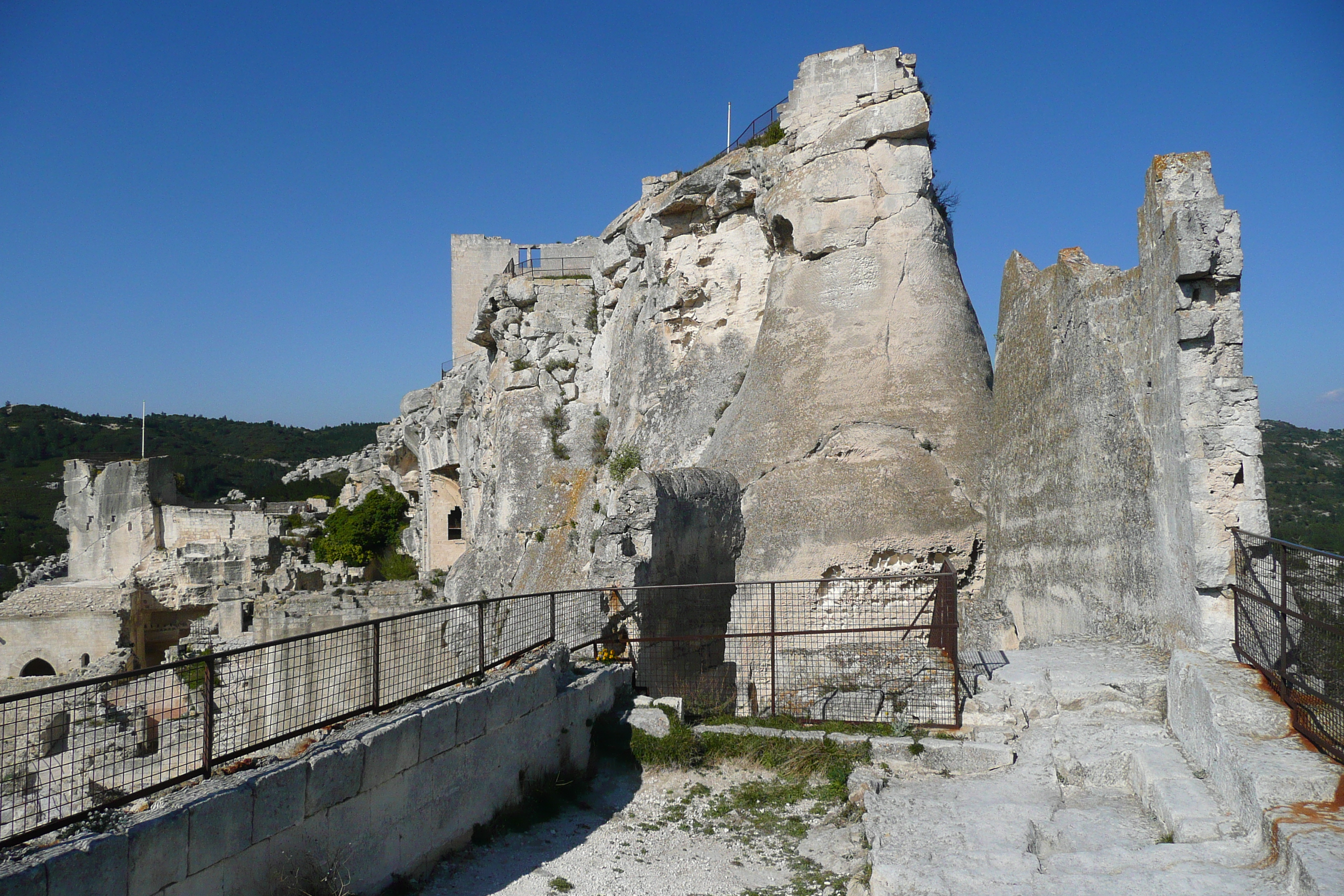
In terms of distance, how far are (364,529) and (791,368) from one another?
953 inches

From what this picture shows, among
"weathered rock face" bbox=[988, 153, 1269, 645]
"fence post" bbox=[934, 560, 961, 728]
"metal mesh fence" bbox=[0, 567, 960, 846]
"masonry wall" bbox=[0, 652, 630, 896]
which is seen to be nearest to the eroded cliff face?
"metal mesh fence" bbox=[0, 567, 960, 846]

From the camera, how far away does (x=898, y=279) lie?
1347cm

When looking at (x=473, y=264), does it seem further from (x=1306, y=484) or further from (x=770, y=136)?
(x=1306, y=484)

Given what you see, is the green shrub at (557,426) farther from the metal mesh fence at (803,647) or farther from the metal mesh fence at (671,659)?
the metal mesh fence at (803,647)

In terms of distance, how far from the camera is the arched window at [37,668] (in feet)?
79.3

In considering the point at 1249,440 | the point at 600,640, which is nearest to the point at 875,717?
the point at 600,640

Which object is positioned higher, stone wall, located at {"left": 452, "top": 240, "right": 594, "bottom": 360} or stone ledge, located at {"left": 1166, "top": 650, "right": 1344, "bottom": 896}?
stone wall, located at {"left": 452, "top": 240, "right": 594, "bottom": 360}

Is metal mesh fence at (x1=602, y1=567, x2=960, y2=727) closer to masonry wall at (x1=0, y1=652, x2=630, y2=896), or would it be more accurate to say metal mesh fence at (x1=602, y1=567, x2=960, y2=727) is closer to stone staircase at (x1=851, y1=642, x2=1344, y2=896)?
stone staircase at (x1=851, y1=642, x2=1344, y2=896)

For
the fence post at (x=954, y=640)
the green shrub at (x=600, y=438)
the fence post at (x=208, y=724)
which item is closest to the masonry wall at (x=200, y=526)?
the green shrub at (x=600, y=438)

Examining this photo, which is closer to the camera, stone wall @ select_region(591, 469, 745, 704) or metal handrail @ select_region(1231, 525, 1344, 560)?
metal handrail @ select_region(1231, 525, 1344, 560)

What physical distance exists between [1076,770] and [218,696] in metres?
13.2

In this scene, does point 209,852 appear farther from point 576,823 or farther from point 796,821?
point 796,821

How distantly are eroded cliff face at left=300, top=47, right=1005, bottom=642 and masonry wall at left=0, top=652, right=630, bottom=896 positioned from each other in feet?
14.2

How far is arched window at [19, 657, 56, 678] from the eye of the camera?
Answer: 2416cm
